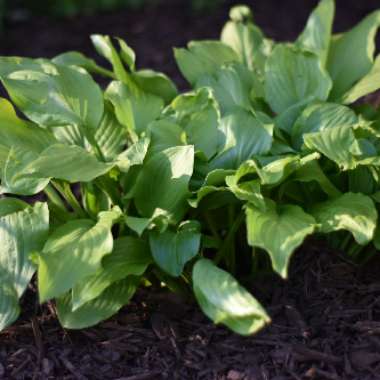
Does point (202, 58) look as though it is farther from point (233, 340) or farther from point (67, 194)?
point (233, 340)

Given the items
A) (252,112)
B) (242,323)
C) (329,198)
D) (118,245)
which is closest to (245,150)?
(252,112)

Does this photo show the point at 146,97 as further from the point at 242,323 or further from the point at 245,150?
the point at 242,323

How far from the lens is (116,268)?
227cm

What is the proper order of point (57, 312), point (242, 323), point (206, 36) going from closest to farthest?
point (242, 323) < point (57, 312) < point (206, 36)

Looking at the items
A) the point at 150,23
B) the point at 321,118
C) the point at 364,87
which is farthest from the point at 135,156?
the point at 150,23

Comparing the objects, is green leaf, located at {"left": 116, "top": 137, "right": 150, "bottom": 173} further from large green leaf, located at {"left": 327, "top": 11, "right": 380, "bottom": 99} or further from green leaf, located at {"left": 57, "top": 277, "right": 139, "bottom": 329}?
large green leaf, located at {"left": 327, "top": 11, "right": 380, "bottom": 99}

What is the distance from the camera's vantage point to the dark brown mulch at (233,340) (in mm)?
2197

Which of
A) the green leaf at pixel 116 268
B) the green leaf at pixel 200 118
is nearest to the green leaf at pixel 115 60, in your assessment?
the green leaf at pixel 200 118

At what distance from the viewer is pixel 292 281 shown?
8.07ft

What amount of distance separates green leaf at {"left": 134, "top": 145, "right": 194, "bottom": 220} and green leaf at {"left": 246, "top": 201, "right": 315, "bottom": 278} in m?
0.23

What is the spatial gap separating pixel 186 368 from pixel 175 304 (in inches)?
11.4

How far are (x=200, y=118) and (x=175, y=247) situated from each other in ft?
1.78

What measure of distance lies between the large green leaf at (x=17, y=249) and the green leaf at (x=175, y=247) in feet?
1.17

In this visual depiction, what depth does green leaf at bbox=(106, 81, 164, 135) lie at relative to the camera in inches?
105
